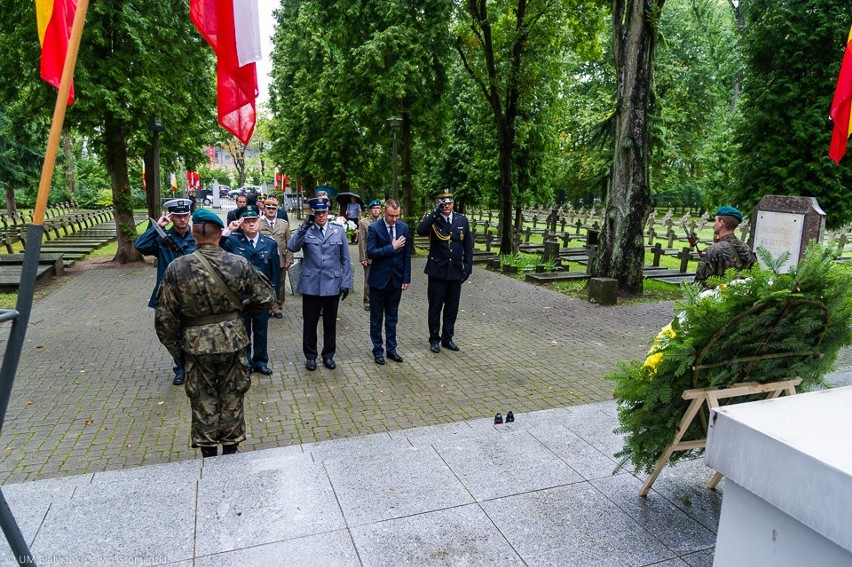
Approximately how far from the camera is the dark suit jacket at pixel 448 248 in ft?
25.1

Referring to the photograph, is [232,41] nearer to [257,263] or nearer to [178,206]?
[178,206]

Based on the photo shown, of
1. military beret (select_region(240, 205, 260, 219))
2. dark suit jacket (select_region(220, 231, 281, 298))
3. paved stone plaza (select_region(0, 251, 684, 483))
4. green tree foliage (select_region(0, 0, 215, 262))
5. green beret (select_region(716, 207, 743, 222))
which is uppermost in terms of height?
green tree foliage (select_region(0, 0, 215, 262))

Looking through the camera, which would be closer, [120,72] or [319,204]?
[319,204]

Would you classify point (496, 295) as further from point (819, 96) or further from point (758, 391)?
point (819, 96)

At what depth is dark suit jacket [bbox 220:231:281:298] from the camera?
22.1 ft

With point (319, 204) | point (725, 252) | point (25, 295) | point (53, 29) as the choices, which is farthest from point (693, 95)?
point (25, 295)

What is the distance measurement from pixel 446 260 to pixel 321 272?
181 cm

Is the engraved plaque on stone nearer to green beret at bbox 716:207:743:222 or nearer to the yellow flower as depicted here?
green beret at bbox 716:207:743:222

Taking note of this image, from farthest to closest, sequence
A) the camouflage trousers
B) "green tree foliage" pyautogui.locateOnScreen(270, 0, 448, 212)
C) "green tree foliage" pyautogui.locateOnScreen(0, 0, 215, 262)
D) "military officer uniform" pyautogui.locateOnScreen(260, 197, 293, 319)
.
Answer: "green tree foliage" pyautogui.locateOnScreen(270, 0, 448, 212) → "green tree foliage" pyautogui.locateOnScreen(0, 0, 215, 262) → "military officer uniform" pyautogui.locateOnScreen(260, 197, 293, 319) → the camouflage trousers

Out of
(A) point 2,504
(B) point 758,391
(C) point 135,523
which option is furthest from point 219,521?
(B) point 758,391

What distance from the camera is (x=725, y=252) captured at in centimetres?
581

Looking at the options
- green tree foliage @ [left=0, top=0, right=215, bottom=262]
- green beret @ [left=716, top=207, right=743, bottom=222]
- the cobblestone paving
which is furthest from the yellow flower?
green tree foliage @ [left=0, top=0, right=215, bottom=262]

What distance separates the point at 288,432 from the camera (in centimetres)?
518

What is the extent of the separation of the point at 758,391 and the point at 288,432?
383cm
